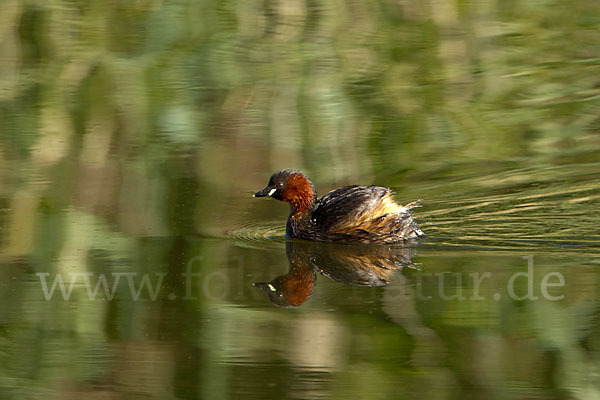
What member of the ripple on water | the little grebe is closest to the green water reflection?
the ripple on water

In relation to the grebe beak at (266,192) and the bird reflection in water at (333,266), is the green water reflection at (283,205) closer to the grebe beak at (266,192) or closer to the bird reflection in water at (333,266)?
the bird reflection in water at (333,266)

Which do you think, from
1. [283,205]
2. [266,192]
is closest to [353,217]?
[266,192]

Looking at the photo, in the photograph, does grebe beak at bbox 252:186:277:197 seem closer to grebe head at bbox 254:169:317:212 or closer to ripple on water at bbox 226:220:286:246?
grebe head at bbox 254:169:317:212

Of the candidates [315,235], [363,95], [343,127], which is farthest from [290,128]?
[315,235]

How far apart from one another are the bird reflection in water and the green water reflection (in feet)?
0.09

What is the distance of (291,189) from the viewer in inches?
307

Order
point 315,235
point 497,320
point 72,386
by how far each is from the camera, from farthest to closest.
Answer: point 315,235 < point 497,320 < point 72,386

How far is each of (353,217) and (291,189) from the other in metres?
0.62

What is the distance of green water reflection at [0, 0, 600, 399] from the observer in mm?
5039

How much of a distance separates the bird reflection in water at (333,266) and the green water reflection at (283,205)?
0.09ft

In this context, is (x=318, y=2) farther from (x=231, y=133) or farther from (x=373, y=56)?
(x=231, y=133)

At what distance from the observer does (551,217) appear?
296 inches

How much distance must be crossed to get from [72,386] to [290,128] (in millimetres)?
5665

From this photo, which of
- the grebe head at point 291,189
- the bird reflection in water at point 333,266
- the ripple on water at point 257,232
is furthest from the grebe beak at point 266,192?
the bird reflection in water at point 333,266
